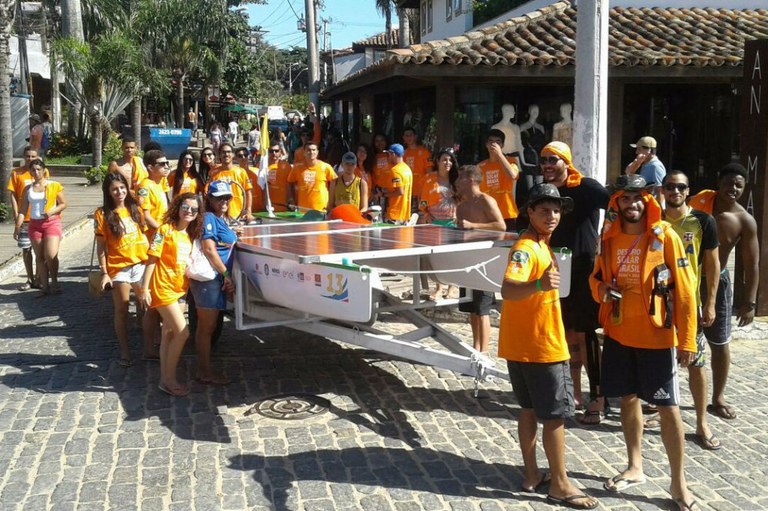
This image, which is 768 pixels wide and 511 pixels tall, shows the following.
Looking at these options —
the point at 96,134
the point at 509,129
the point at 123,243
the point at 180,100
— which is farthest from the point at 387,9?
the point at 123,243

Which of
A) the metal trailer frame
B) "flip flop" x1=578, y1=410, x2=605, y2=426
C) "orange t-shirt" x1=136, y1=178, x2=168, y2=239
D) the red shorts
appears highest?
"orange t-shirt" x1=136, y1=178, x2=168, y2=239

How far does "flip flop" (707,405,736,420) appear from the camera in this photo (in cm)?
553

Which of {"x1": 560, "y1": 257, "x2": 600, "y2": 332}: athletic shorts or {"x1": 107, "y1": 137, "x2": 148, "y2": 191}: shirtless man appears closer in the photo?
{"x1": 560, "y1": 257, "x2": 600, "y2": 332}: athletic shorts

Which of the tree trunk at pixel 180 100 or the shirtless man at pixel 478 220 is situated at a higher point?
the tree trunk at pixel 180 100

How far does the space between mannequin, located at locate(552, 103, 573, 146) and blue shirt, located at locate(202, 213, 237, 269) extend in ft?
26.4

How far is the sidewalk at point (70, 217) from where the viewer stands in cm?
1155

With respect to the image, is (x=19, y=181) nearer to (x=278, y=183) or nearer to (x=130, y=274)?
(x=278, y=183)

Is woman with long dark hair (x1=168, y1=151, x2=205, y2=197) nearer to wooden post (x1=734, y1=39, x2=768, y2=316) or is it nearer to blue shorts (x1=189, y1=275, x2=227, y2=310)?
blue shorts (x1=189, y1=275, x2=227, y2=310)

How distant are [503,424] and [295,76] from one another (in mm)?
100509

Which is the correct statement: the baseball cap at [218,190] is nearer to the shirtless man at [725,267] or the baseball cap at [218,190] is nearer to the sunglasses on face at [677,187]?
the sunglasses on face at [677,187]

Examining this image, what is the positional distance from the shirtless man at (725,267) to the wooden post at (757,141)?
8.34ft

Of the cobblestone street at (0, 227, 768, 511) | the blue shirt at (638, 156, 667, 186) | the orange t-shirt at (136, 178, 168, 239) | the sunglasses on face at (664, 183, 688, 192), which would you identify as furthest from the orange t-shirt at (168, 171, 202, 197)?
the sunglasses on face at (664, 183, 688, 192)

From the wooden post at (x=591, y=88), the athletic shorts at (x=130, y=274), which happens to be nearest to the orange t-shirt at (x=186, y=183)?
the athletic shorts at (x=130, y=274)

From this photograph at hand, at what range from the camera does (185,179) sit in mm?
9164
